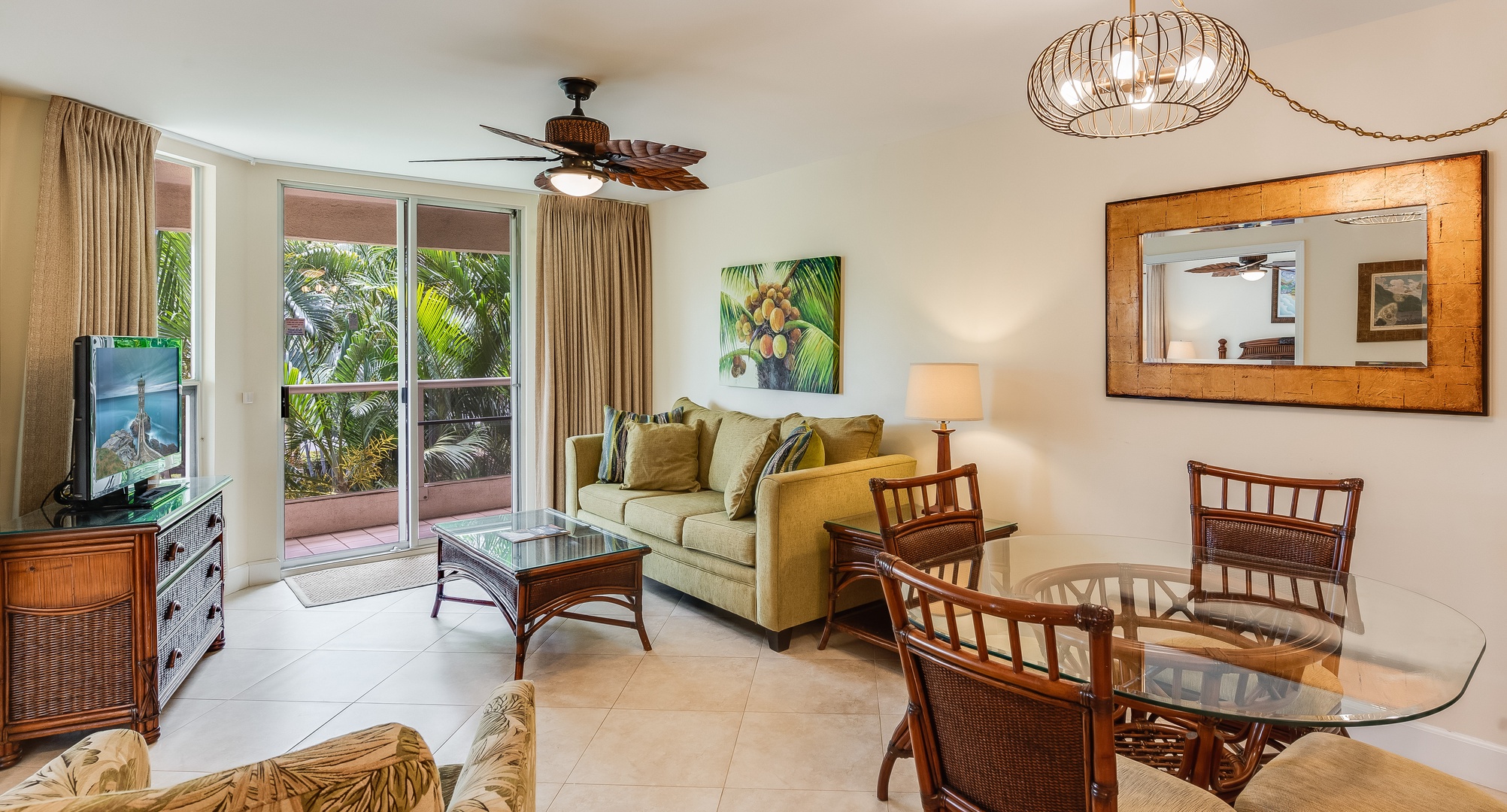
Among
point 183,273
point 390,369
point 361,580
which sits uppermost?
point 183,273

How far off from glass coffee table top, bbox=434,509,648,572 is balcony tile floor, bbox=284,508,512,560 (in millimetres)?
939

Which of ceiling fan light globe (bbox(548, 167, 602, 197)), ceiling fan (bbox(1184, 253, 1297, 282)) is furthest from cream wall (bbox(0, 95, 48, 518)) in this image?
ceiling fan (bbox(1184, 253, 1297, 282))

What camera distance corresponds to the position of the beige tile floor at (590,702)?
251cm

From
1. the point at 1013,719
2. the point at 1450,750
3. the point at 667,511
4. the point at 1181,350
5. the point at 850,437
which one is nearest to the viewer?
the point at 1013,719

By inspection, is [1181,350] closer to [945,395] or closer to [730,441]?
[945,395]

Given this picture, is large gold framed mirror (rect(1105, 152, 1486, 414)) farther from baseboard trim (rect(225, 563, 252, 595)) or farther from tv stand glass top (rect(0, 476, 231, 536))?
baseboard trim (rect(225, 563, 252, 595))

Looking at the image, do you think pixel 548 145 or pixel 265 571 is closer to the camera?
pixel 548 145

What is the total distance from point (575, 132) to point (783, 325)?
201 cm

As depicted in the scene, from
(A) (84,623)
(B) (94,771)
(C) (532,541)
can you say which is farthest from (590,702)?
(B) (94,771)

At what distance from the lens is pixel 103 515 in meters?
2.88

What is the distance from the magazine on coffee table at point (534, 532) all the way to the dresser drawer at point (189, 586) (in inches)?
48.2

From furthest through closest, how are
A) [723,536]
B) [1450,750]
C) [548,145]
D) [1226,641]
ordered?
[723,536], [548,145], [1450,750], [1226,641]

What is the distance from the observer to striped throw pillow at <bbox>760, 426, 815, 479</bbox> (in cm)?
390

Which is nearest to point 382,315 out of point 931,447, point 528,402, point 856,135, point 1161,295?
point 528,402
